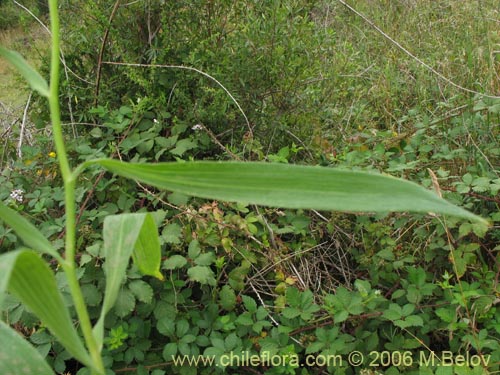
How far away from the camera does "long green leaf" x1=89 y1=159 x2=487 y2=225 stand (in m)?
0.45

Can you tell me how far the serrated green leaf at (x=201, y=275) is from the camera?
1.15 m

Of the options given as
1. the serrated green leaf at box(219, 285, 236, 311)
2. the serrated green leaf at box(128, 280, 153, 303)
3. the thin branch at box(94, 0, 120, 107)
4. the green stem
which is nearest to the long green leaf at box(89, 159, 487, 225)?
the green stem

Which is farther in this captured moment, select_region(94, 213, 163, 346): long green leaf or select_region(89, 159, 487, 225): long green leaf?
select_region(94, 213, 163, 346): long green leaf

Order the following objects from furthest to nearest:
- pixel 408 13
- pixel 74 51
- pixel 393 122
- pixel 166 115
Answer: pixel 408 13 < pixel 393 122 < pixel 74 51 < pixel 166 115

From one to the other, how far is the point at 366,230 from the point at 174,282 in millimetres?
552

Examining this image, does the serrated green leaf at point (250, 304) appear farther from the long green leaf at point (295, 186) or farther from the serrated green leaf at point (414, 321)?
the long green leaf at point (295, 186)

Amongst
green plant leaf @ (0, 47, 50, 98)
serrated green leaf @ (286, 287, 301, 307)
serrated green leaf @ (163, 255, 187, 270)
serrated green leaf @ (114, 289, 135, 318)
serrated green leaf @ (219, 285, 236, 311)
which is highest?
green plant leaf @ (0, 47, 50, 98)

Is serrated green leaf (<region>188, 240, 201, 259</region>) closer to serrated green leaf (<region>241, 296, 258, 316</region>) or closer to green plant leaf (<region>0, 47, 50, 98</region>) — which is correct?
serrated green leaf (<region>241, 296, 258, 316</region>)

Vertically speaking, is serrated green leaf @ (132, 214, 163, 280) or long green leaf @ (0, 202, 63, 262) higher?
long green leaf @ (0, 202, 63, 262)

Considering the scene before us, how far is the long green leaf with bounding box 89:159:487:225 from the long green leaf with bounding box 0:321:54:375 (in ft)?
0.69

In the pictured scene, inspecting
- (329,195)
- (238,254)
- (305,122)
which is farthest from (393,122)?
(329,195)

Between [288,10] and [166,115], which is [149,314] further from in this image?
[288,10]

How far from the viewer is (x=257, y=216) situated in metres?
1.39

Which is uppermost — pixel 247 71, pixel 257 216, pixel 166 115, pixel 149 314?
pixel 247 71
